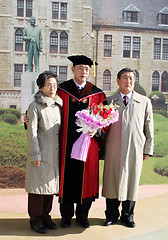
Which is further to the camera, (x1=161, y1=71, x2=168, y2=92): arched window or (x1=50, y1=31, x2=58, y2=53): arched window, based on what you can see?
(x1=161, y1=71, x2=168, y2=92): arched window

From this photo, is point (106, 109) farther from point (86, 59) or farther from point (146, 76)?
point (146, 76)

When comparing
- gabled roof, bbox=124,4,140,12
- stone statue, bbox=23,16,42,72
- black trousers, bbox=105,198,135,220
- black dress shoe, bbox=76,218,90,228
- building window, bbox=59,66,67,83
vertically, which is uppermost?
gabled roof, bbox=124,4,140,12

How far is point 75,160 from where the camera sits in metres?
4.11

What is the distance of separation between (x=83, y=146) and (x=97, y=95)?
31.1 inches

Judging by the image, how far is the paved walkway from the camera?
394cm

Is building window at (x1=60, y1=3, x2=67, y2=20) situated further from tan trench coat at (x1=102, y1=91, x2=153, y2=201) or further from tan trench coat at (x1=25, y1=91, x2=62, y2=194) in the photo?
tan trench coat at (x1=25, y1=91, x2=62, y2=194)

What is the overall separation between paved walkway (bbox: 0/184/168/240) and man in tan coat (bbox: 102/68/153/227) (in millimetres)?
231

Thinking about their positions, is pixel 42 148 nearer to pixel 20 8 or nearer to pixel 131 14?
pixel 20 8

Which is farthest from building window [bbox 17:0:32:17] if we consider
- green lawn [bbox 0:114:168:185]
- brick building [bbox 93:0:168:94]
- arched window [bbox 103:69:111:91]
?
green lawn [bbox 0:114:168:185]

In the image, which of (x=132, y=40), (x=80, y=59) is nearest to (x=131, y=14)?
(x=132, y=40)

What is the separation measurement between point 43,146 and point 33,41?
574 cm

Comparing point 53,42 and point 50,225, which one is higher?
point 53,42

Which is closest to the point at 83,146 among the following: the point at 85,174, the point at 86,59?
the point at 85,174

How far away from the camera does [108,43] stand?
9461 millimetres
